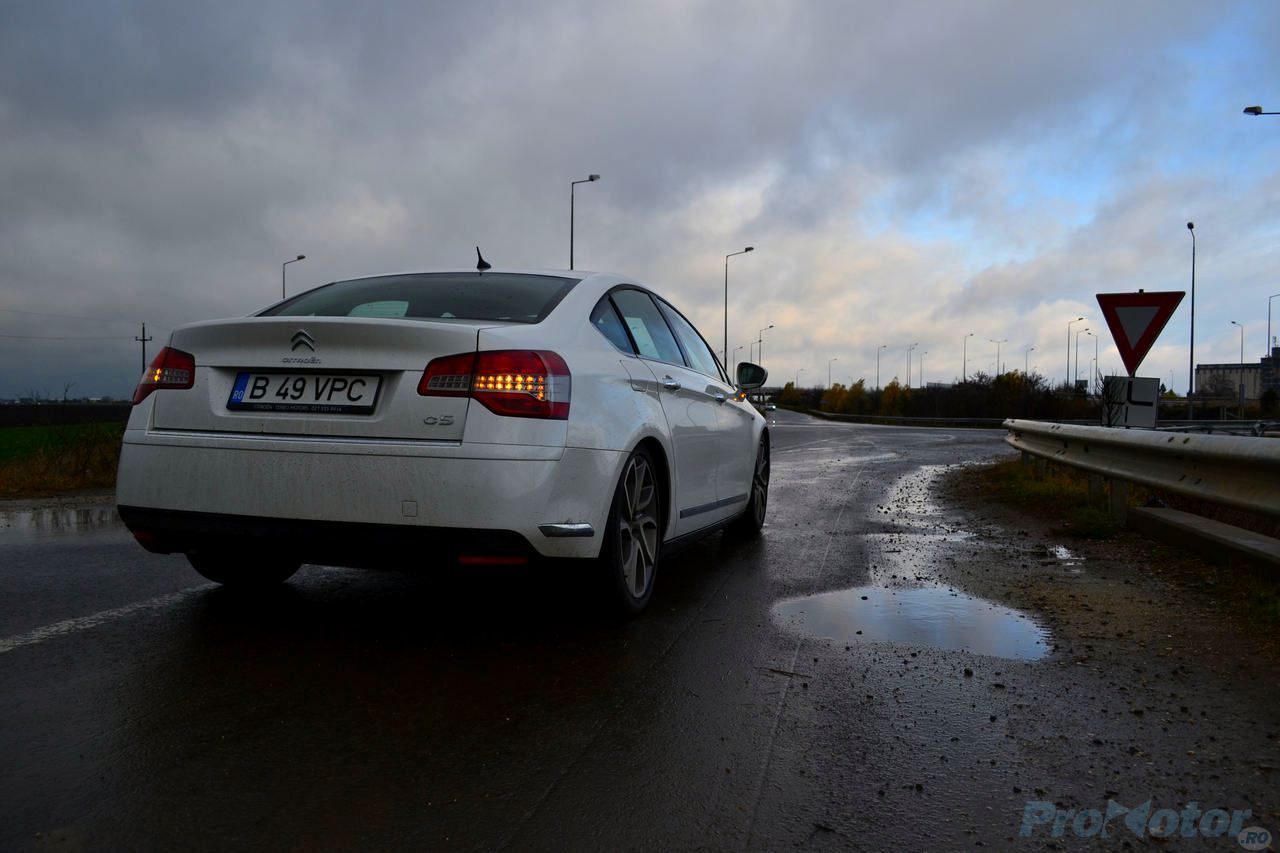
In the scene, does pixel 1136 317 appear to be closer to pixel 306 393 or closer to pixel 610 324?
pixel 610 324

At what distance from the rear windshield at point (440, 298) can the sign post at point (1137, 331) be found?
20.6ft

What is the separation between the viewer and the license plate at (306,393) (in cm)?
374

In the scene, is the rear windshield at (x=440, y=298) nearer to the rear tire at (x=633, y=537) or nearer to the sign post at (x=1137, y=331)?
the rear tire at (x=633, y=537)

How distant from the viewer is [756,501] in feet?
23.3

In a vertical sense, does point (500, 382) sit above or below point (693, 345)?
below

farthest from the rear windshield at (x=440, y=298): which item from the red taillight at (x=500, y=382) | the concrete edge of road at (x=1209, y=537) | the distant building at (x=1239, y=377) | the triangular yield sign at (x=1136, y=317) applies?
the distant building at (x=1239, y=377)

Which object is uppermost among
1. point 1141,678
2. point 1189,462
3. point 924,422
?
point 1189,462

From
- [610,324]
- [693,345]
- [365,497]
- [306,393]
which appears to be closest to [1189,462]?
[693,345]

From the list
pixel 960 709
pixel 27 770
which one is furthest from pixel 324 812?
pixel 960 709

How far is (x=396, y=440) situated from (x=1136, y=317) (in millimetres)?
7563

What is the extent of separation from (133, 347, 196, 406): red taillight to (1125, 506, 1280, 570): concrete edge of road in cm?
531

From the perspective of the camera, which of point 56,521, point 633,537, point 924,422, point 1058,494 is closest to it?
point 633,537

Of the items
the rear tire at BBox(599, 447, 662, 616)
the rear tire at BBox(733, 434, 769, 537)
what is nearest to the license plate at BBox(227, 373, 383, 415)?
the rear tire at BBox(599, 447, 662, 616)

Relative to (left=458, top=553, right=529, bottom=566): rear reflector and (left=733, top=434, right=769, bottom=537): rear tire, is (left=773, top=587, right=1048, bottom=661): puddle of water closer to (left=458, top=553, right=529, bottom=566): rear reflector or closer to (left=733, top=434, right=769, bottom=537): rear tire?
(left=458, top=553, right=529, bottom=566): rear reflector
